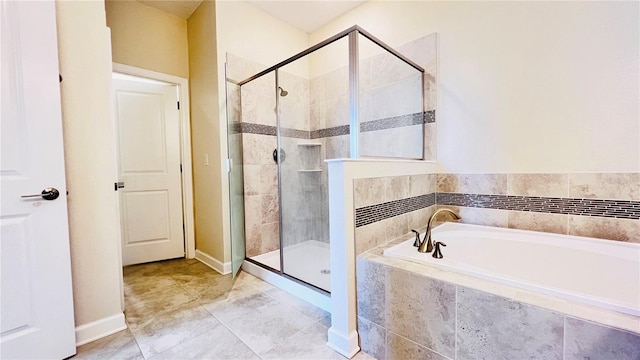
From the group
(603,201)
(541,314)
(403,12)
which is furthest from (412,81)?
(541,314)

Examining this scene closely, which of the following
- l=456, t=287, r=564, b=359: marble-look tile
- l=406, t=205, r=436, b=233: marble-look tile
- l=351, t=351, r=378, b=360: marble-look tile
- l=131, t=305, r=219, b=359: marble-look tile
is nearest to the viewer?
l=456, t=287, r=564, b=359: marble-look tile

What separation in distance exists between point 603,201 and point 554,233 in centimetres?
31

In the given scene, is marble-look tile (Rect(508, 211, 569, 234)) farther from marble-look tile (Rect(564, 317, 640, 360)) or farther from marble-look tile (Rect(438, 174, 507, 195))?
marble-look tile (Rect(564, 317, 640, 360))

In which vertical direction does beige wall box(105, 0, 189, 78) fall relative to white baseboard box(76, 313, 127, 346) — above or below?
above

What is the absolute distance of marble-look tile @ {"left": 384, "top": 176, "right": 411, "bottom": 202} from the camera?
64.4 inches

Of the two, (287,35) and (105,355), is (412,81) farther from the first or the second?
(105,355)

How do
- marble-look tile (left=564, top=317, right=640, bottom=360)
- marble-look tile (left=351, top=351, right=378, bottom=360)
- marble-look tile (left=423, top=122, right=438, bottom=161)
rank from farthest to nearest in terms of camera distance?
marble-look tile (left=423, top=122, right=438, bottom=161)
marble-look tile (left=351, top=351, right=378, bottom=360)
marble-look tile (left=564, top=317, right=640, bottom=360)

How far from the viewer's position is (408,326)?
1193mm

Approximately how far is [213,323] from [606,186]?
2.51 metres

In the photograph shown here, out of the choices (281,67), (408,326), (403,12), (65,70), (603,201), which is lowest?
(408,326)

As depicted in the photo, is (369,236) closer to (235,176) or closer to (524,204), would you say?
(524,204)

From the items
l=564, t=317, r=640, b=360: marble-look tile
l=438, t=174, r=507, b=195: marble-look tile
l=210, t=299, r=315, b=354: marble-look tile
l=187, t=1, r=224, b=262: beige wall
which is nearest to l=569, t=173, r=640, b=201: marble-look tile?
l=438, t=174, r=507, b=195: marble-look tile

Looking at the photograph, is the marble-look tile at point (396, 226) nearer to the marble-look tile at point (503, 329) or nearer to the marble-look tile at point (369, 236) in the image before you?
the marble-look tile at point (369, 236)

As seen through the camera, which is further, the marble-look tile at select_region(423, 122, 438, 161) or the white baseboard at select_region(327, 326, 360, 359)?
the marble-look tile at select_region(423, 122, 438, 161)
